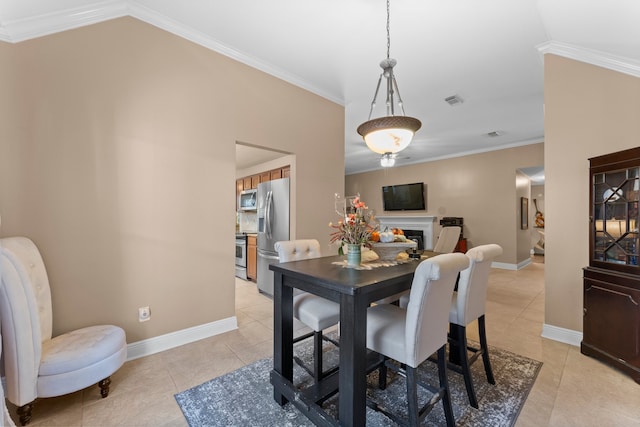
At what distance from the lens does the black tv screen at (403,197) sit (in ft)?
25.6

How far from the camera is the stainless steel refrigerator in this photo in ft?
12.5

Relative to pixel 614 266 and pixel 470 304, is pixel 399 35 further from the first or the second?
pixel 614 266

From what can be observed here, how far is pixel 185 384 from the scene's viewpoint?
198cm

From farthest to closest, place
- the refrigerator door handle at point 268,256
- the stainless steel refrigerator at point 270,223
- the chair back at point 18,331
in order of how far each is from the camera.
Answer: the refrigerator door handle at point 268,256 → the stainless steel refrigerator at point 270,223 → the chair back at point 18,331

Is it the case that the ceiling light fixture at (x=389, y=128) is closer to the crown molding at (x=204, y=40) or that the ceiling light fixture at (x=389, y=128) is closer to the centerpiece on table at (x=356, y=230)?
the centerpiece on table at (x=356, y=230)

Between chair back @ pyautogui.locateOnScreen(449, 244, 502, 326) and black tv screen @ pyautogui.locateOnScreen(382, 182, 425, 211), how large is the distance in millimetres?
6132

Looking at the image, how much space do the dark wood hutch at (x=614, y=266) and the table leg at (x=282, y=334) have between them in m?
2.63

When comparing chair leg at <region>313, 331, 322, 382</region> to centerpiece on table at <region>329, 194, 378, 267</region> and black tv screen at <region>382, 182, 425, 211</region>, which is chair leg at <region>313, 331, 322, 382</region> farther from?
black tv screen at <region>382, 182, 425, 211</region>

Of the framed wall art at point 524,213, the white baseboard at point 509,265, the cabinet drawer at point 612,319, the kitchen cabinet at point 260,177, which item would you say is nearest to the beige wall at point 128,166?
the kitchen cabinet at point 260,177

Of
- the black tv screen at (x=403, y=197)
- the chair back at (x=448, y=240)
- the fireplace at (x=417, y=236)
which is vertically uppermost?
the black tv screen at (x=403, y=197)

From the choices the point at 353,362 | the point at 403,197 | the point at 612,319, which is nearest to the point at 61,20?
the point at 353,362

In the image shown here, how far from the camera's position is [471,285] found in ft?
A: 5.99

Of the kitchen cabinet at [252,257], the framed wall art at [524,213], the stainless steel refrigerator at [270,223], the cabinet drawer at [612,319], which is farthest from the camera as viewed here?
the framed wall art at [524,213]

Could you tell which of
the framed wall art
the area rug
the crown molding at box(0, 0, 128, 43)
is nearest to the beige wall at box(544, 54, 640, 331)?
the area rug
